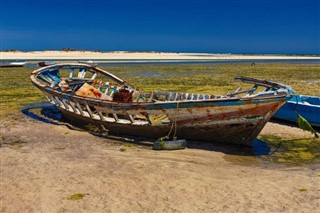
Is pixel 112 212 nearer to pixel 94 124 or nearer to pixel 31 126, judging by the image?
pixel 94 124

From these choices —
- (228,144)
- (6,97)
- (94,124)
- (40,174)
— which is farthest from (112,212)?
(6,97)

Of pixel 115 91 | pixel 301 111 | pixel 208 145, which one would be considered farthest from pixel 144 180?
pixel 115 91

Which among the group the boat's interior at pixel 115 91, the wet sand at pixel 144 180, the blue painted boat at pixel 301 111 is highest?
the boat's interior at pixel 115 91

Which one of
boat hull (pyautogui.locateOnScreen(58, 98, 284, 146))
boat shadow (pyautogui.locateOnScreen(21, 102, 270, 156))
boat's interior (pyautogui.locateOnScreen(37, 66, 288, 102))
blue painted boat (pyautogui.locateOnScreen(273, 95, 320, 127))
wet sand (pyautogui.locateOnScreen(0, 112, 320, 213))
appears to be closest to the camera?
wet sand (pyautogui.locateOnScreen(0, 112, 320, 213))

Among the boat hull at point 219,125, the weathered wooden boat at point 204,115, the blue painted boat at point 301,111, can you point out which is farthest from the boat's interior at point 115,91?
the boat hull at point 219,125

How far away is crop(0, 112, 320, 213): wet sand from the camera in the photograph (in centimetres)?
633

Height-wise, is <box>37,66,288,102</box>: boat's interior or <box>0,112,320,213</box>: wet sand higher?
<box>37,66,288,102</box>: boat's interior

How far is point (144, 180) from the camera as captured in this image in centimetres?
750

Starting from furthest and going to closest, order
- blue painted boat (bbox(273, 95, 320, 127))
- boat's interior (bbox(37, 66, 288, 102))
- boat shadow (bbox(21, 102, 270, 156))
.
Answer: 1. boat's interior (bbox(37, 66, 288, 102))
2. blue painted boat (bbox(273, 95, 320, 127))
3. boat shadow (bbox(21, 102, 270, 156))

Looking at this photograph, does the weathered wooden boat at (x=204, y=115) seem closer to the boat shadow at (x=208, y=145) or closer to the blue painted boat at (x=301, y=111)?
the boat shadow at (x=208, y=145)

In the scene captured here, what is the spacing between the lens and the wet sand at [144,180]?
20.8 ft

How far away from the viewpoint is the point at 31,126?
12.9m

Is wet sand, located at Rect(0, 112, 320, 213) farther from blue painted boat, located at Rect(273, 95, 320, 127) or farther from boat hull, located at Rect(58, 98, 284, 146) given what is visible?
blue painted boat, located at Rect(273, 95, 320, 127)

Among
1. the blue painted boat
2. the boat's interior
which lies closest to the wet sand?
the boat's interior
